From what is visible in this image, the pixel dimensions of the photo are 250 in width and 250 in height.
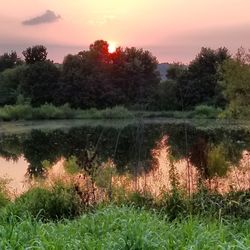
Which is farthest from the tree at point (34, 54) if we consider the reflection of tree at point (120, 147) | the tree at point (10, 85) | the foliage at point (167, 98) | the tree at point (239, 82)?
the tree at point (239, 82)

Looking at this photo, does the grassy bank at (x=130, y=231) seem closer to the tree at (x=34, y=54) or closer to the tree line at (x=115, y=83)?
the tree line at (x=115, y=83)

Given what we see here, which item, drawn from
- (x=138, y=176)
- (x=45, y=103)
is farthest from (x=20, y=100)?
(x=138, y=176)

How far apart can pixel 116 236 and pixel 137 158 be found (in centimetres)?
1050

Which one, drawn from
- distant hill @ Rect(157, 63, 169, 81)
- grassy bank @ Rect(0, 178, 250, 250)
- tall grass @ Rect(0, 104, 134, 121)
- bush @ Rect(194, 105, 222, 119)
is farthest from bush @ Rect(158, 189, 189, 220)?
distant hill @ Rect(157, 63, 169, 81)

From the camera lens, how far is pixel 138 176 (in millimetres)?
12094

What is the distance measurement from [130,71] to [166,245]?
158 ft

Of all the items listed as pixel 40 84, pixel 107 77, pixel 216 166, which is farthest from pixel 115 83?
pixel 216 166

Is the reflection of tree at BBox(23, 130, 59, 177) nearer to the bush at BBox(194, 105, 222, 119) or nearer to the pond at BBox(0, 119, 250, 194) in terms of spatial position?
the pond at BBox(0, 119, 250, 194)

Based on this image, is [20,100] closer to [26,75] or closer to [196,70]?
[26,75]

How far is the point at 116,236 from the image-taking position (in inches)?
199

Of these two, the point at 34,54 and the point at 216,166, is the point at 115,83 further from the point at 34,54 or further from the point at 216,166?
the point at 216,166

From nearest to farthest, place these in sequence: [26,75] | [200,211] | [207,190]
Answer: [200,211], [207,190], [26,75]

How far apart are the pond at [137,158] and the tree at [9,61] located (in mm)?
33980

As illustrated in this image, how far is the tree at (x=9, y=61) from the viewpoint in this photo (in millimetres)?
68312
